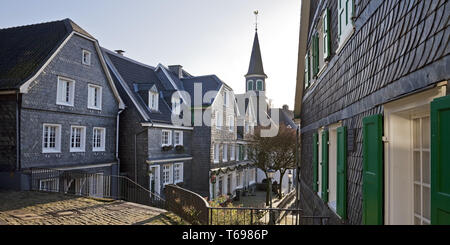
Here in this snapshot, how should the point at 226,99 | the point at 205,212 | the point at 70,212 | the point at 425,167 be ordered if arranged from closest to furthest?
the point at 425,167
the point at 205,212
the point at 70,212
the point at 226,99

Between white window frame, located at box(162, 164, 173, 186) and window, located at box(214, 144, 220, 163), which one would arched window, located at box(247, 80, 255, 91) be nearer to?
window, located at box(214, 144, 220, 163)

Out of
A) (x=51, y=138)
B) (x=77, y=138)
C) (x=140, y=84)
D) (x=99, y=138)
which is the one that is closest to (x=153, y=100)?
(x=140, y=84)

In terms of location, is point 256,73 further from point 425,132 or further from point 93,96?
point 425,132

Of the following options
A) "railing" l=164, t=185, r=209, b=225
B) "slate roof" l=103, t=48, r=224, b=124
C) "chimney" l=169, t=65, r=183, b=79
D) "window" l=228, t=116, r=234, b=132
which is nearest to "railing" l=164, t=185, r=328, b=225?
"railing" l=164, t=185, r=209, b=225

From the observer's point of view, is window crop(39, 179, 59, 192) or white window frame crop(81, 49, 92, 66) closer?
window crop(39, 179, 59, 192)

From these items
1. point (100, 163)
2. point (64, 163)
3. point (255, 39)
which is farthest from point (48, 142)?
point (255, 39)

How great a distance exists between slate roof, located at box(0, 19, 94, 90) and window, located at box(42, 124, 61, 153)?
263 centimetres

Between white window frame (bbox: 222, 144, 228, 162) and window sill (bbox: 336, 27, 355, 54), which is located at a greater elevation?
window sill (bbox: 336, 27, 355, 54)

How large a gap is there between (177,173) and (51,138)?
10363 millimetres

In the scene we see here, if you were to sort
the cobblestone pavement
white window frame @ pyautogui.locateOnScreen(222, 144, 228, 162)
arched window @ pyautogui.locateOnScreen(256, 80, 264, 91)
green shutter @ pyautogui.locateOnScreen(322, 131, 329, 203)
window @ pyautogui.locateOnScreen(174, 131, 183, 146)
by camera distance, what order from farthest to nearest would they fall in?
arched window @ pyautogui.locateOnScreen(256, 80, 264, 91) < white window frame @ pyautogui.locateOnScreen(222, 144, 228, 162) < window @ pyautogui.locateOnScreen(174, 131, 183, 146) < the cobblestone pavement < green shutter @ pyautogui.locateOnScreen(322, 131, 329, 203)

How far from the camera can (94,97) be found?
18.9 meters

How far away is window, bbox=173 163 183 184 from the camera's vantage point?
23.9m

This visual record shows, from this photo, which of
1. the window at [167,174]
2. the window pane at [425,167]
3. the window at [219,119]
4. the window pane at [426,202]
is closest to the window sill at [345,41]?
the window pane at [425,167]

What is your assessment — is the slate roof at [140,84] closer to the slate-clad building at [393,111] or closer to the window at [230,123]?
the window at [230,123]
